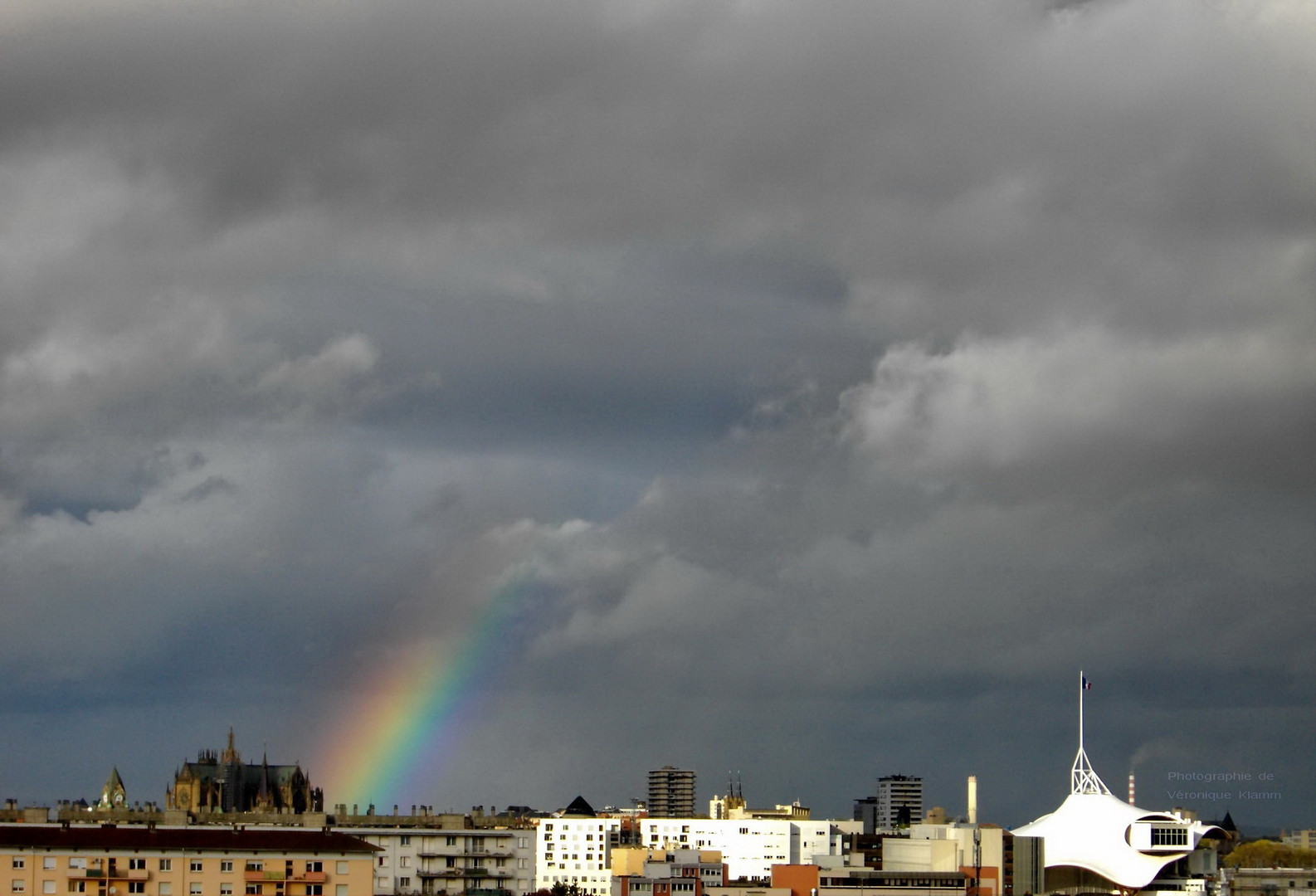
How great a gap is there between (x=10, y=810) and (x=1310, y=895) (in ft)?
456

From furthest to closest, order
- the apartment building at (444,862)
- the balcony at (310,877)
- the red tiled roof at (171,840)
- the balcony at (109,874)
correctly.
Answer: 1. the apartment building at (444,862)
2. the balcony at (310,877)
3. the red tiled roof at (171,840)
4. the balcony at (109,874)

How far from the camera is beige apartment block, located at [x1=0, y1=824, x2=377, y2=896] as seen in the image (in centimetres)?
12675

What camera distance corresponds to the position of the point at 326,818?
18712cm

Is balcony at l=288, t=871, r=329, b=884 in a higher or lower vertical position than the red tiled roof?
lower

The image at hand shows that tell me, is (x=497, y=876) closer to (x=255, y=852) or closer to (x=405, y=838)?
(x=405, y=838)

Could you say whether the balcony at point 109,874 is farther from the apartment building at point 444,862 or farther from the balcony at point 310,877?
the apartment building at point 444,862

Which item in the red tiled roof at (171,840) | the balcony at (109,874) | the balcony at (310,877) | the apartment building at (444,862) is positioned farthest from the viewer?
the apartment building at (444,862)

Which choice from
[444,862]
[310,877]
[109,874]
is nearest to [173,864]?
[109,874]

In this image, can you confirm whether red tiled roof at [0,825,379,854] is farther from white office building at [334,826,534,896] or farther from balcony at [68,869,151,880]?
white office building at [334,826,534,896]

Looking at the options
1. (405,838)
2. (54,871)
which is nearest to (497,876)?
(405,838)

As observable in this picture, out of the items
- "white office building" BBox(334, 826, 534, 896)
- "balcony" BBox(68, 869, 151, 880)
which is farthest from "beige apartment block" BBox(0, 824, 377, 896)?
"white office building" BBox(334, 826, 534, 896)

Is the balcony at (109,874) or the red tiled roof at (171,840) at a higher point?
the red tiled roof at (171,840)

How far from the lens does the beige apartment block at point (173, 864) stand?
12675cm

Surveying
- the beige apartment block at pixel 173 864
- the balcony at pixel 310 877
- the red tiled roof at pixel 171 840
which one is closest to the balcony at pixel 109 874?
A: the beige apartment block at pixel 173 864
